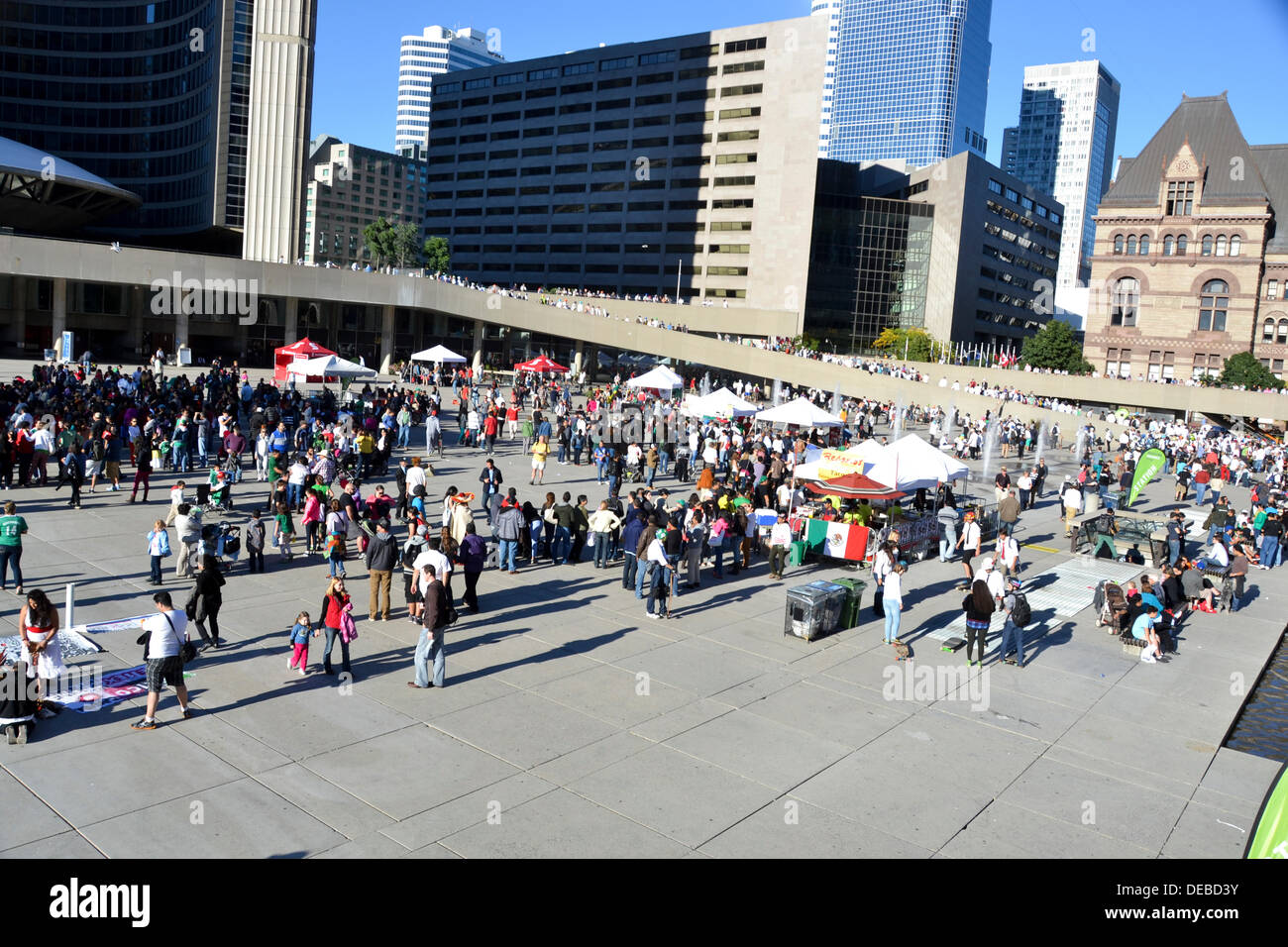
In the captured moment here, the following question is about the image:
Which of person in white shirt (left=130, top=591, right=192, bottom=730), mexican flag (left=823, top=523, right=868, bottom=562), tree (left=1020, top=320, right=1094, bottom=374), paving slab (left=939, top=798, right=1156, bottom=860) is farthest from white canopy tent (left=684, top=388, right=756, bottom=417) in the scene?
tree (left=1020, top=320, right=1094, bottom=374)

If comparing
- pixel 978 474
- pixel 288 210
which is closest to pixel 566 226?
pixel 288 210

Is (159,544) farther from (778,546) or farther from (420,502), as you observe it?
(778,546)

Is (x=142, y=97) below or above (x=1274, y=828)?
above

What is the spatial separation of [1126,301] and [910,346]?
18650 mm

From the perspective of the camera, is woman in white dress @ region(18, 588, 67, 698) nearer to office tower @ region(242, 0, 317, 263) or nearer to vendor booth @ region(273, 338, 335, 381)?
vendor booth @ region(273, 338, 335, 381)

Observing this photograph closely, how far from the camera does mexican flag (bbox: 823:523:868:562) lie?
65.5 ft

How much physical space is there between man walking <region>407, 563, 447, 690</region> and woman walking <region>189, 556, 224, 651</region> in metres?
2.77

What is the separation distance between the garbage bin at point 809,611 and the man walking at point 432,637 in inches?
225

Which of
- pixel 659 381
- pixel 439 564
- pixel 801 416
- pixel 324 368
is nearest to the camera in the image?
pixel 439 564

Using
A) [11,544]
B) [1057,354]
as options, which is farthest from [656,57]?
[11,544]

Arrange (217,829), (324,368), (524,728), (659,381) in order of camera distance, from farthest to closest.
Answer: (659,381) → (324,368) → (524,728) → (217,829)

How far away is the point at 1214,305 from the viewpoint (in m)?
81.2
